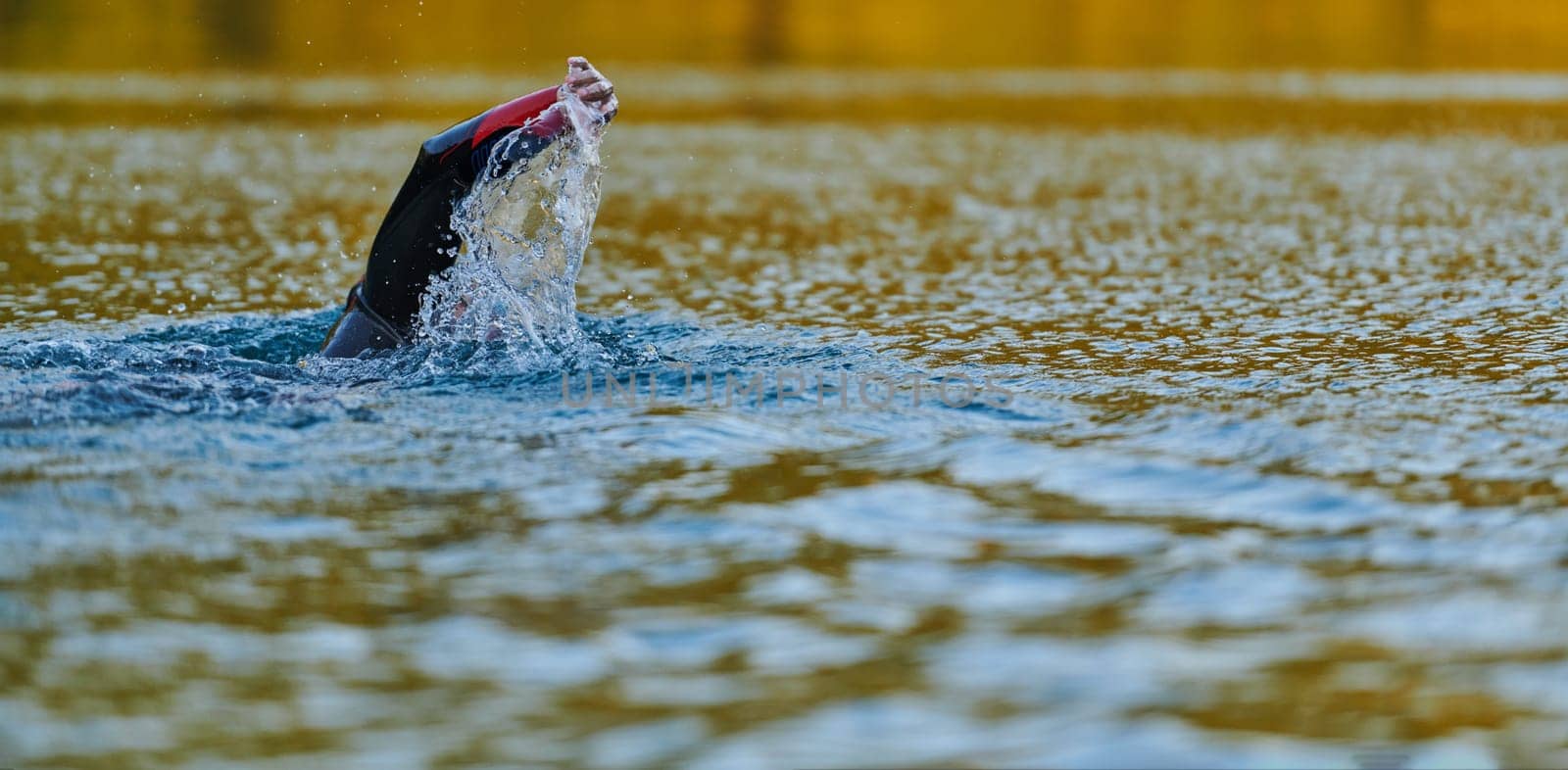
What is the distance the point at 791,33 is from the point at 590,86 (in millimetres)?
76721

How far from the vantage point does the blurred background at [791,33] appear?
67.2 meters

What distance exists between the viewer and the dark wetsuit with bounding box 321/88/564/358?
1102cm

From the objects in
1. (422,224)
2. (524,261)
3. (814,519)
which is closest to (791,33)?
(524,261)

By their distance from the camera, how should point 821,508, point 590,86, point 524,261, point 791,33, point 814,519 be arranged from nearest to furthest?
point 814,519, point 821,508, point 590,86, point 524,261, point 791,33

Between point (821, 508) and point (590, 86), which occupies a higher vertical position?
point (590, 86)

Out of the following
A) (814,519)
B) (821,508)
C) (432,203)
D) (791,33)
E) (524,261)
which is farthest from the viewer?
(791,33)

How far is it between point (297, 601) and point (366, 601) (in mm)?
307

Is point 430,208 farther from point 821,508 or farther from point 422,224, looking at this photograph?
point 821,508

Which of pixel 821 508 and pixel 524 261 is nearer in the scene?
pixel 821 508

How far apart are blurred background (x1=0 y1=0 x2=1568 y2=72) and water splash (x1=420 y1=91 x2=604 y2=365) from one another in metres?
49.7

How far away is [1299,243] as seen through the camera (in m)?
21.7

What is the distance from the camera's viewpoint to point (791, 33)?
86.1 metres

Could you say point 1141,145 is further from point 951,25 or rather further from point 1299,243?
point 951,25

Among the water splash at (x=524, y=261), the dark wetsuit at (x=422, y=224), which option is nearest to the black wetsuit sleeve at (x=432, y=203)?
the dark wetsuit at (x=422, y=224)
